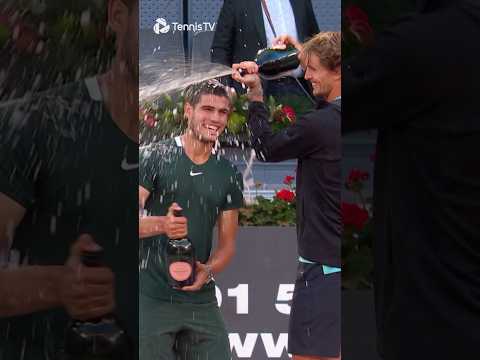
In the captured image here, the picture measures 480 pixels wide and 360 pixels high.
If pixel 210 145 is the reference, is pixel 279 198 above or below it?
below

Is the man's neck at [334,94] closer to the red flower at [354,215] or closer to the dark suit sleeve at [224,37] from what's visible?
the dark suit sleeve at [224,37]

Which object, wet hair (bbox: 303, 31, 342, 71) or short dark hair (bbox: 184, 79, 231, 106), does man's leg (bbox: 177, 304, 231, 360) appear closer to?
short dark hair (bbox: 184, 79, 231, 106)

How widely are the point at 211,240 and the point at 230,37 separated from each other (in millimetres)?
799

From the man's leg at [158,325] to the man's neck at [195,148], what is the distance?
1.95ft

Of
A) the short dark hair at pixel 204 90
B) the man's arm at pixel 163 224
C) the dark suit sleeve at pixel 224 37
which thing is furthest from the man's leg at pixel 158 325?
the dark suit sleeve at pixel 224 37

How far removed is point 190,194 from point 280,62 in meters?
0.63

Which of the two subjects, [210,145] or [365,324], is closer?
[365,324]

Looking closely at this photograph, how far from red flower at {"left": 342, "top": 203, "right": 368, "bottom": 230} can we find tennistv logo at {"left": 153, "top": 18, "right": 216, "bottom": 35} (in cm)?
196

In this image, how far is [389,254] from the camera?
0.93 meters

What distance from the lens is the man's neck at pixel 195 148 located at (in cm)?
294

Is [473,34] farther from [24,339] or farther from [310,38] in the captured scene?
[310,38]

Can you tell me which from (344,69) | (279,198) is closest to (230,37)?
(279,198)

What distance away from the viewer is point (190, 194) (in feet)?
9.64

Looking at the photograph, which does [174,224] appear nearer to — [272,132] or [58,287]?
[272,132]
